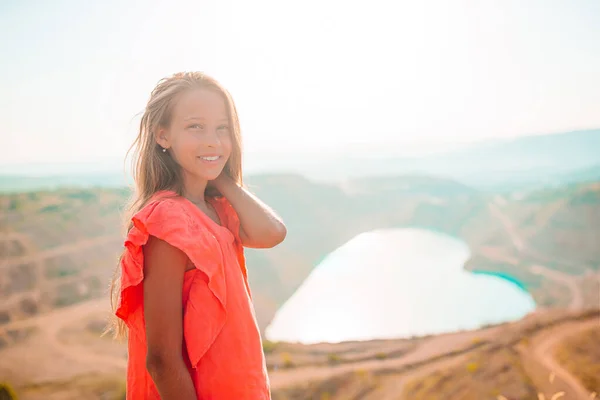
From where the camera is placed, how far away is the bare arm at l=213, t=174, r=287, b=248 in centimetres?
172

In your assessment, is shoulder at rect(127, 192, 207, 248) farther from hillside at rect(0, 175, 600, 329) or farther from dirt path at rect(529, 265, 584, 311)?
dirt path at rect(529, 265, 584, 311)

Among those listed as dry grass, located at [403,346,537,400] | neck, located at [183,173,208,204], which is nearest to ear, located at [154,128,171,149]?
neck, located at [183,173,208,204]

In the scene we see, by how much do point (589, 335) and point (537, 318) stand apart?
270 cm

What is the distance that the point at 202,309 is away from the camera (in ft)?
4.50

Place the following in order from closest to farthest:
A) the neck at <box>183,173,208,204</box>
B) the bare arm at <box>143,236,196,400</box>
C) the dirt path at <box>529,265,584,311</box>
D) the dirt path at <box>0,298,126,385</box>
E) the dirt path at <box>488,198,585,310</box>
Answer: the bare arm at <box>143,236,196,400</box> < the neck at <box>183,173,208,204</box> < the dirt path at <box>0,298,126,385</box> < the dirt path at <box>529,265,584,311</box> < the dirt path at <box>488,198,585,310</box>

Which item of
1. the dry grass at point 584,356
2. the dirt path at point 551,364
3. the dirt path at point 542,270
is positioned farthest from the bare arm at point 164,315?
the dirt path at point 542,270

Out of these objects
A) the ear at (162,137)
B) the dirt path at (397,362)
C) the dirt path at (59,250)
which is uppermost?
the ear at (162,137)

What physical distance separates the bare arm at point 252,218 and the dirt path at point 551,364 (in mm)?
7100

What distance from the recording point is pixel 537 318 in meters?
15.2

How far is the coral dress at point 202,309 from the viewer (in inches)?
52.3

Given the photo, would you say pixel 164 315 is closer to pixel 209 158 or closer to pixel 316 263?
pixel 209 158

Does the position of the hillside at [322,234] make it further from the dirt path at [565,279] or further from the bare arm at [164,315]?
the bare arm at [164,315]

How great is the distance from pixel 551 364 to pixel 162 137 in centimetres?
1195

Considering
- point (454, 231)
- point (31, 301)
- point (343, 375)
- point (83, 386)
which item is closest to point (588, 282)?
point (454, 231)
